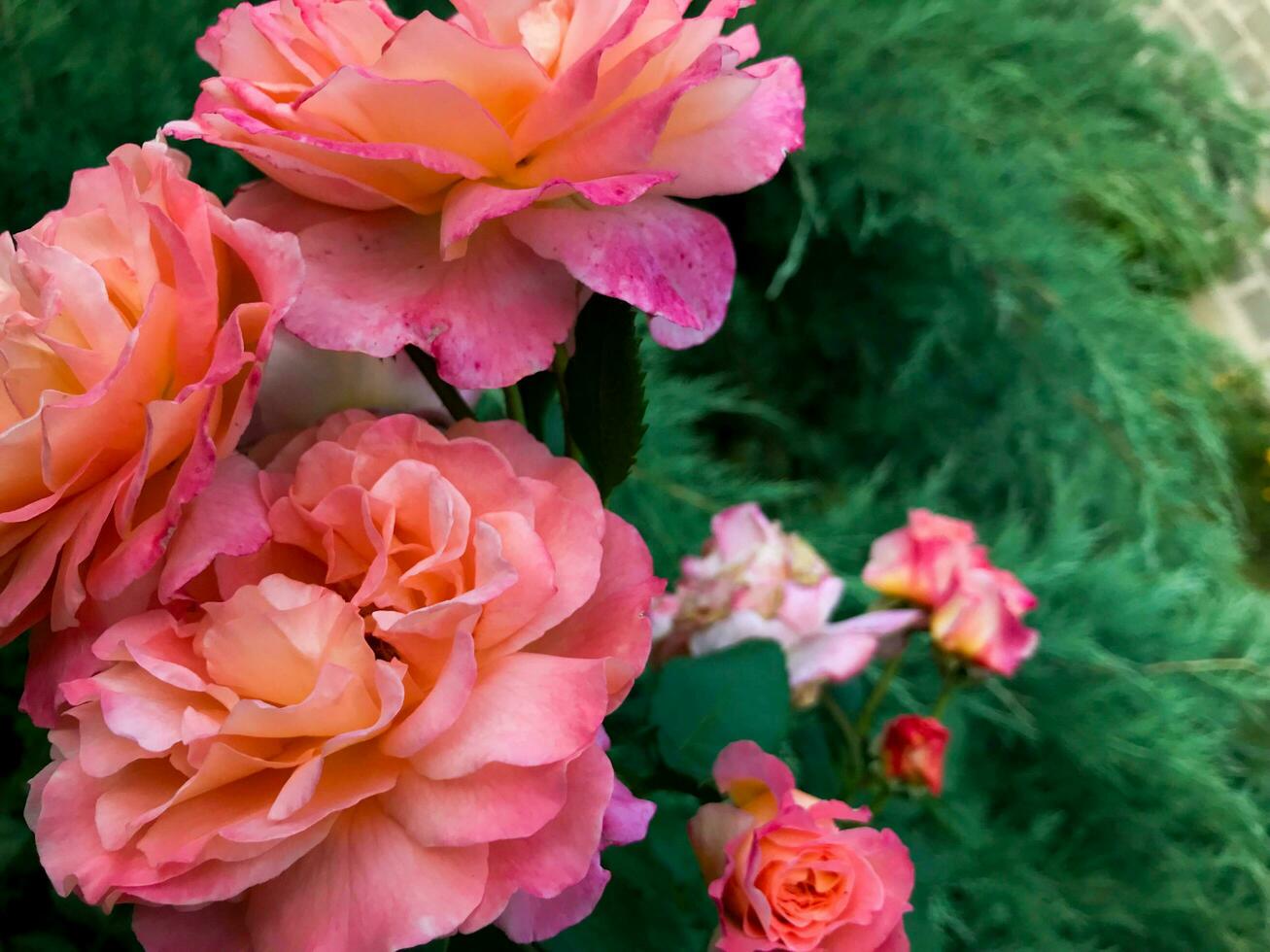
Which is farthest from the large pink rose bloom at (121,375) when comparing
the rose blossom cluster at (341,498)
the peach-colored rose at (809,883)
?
the peach-colored rose at (809,883)

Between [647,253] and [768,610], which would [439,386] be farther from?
[768,610]

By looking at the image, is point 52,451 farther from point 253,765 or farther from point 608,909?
point 608,909

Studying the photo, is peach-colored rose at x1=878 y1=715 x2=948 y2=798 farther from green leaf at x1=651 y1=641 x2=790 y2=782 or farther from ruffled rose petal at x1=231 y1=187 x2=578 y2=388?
ruffled rose petal at x1=231 y1=187 x2=578 y2=388

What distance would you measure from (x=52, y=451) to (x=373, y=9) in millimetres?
114

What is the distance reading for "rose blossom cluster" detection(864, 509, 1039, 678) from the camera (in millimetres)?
420

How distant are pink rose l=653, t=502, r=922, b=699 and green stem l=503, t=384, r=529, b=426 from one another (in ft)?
0.52

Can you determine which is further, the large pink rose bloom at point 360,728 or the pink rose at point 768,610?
the pink rose at point 768,610

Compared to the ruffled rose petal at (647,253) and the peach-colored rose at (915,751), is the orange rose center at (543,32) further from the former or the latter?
the peach-colored rose at (915,751)

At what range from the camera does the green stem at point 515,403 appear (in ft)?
0.85

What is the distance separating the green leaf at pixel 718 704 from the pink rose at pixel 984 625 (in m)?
0.10

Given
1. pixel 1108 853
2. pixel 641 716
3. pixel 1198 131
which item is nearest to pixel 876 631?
pixel 641 716

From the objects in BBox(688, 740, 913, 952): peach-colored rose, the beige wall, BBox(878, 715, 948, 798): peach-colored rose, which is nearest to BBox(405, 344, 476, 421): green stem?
BBox(688, 740, 913, 952): peach-colored rose

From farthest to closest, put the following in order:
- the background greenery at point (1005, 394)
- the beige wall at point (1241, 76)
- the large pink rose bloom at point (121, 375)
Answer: the beige wall at point (1241, 76)
the background greenery at point (1005, 394)
the large pink rose bloom at point (121, 375)

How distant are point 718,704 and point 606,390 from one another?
17 cm
